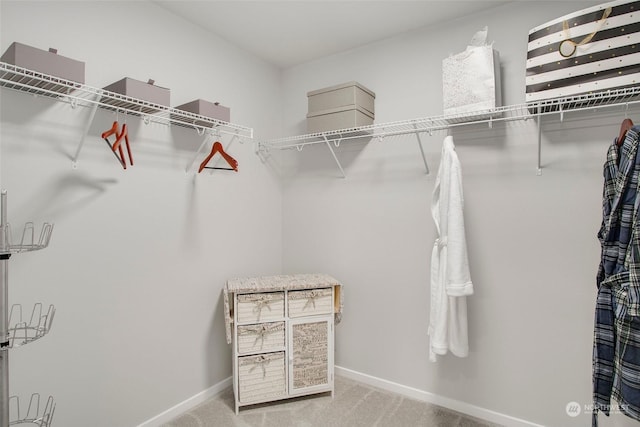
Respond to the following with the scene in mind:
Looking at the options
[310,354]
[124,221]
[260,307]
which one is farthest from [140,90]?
[310,354]

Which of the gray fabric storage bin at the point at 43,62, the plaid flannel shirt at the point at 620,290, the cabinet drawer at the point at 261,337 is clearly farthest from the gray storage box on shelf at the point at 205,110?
the plaid flannel shirt at the point at 620,290

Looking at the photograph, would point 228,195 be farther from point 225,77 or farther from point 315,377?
point 315,377

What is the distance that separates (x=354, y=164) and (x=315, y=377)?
1523 mm

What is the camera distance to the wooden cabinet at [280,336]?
2230 mm

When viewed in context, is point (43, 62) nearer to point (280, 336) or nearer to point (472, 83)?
point (280, 336)

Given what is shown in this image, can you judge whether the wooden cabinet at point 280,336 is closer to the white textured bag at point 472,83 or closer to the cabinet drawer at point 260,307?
the cabinet drawer at point 260,307

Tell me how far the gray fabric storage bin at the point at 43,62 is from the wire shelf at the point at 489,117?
4.68 ft

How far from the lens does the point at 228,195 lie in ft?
8.43

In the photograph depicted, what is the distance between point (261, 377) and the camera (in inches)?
89.4

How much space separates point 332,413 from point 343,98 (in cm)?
202

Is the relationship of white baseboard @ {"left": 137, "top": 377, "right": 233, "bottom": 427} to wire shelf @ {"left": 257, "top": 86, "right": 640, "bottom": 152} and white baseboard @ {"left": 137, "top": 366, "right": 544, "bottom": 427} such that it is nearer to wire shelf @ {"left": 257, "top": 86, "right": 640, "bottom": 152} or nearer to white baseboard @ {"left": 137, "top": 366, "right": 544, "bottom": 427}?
white baseboard @ {"left": 137, "top": 366, "right": 544, "bottom": 427}

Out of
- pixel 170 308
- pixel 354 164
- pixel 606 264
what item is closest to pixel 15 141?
pixel 170 308

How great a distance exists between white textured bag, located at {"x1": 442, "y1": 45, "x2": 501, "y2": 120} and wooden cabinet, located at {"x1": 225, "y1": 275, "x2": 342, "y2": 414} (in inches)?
53.0

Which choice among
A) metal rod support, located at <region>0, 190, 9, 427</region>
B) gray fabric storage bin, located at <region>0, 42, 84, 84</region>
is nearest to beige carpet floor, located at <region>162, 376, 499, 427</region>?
metal rod support, located at <region>0, 190, 9, 427</region>
